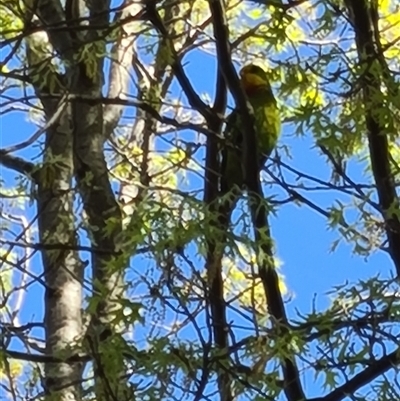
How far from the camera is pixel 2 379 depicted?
204 cm

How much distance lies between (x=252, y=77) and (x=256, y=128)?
0.32m

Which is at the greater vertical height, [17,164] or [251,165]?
[17,164]

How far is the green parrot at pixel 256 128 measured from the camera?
1578 millimetres

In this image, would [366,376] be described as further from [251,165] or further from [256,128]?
[256,128]

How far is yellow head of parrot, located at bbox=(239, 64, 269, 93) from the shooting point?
200 cm

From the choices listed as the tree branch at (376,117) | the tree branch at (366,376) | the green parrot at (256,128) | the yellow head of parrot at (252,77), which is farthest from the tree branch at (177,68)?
the tree branch at (366,376)

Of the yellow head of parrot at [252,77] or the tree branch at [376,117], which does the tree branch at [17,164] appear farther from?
the tree branch at [376,117]

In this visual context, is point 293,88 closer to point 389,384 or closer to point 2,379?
point 389,384

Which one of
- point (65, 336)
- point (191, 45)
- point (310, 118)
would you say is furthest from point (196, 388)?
point (191, 45)

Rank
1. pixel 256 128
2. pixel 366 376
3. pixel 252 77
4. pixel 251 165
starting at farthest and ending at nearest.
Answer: pixel 252 77
pixel 256 128
pixel 251 165
pixel 366 376

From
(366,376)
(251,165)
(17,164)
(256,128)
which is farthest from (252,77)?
(366,376)

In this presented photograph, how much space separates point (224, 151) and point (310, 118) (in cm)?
39

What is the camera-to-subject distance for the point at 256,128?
1741mm

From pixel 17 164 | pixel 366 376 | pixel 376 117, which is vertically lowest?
pixel 366 376
